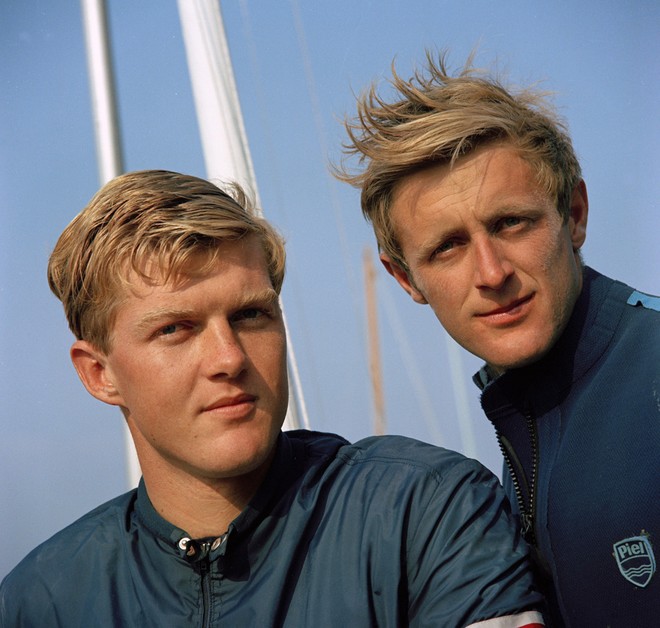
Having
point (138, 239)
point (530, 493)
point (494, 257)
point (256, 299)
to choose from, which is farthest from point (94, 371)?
point (530, 493)

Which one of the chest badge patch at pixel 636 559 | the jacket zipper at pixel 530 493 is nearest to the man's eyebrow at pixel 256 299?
the jacket zipper at pixel 530 493

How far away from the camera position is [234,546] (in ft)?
9.44

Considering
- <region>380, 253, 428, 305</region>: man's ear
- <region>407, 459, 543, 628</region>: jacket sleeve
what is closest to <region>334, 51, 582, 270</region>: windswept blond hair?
<region>380, 253, 428, 305</region>: man's ear

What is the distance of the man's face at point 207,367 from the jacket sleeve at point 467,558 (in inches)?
19.2

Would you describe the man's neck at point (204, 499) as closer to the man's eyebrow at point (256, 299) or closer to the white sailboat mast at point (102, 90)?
the man's eyebrow at point (256, 299)

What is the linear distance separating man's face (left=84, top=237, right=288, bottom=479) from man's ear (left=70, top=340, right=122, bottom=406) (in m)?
0.12

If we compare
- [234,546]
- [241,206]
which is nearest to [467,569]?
[234,546]

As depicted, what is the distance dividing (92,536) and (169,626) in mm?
467

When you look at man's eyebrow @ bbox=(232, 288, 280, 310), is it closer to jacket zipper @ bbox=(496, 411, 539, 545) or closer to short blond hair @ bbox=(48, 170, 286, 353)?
short blond hair @ bbox=(48, 170, 286, 353)

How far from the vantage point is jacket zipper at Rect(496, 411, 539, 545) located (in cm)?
304

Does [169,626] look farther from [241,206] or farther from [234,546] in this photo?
[241,206]

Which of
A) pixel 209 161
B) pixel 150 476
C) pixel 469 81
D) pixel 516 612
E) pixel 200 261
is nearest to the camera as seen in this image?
pixel 516 612

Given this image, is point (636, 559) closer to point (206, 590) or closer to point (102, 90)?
point (206, 590)

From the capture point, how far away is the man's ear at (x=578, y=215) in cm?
342
